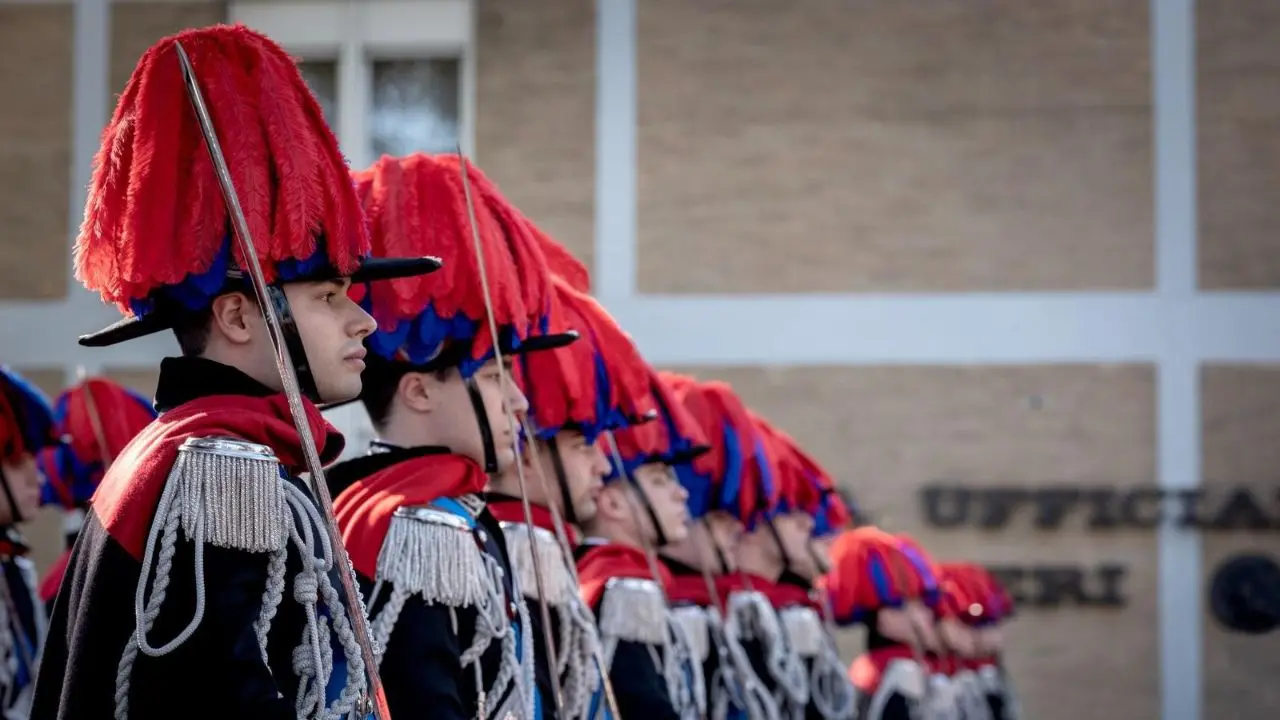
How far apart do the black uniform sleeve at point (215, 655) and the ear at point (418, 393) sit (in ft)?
5.06

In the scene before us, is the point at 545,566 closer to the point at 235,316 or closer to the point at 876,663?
the point at 235,316

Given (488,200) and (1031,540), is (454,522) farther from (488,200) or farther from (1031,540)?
(1031,540)

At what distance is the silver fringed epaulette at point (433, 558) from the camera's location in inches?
153

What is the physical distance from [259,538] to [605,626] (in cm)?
285

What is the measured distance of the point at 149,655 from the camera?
277 centimetres

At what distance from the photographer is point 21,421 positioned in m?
7.26

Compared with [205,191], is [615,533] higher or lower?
lower

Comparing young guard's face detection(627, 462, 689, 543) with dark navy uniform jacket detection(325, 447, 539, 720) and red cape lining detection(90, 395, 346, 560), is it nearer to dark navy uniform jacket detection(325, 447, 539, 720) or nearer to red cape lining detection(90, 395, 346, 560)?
dark navy uniform jacket detection(325, 447, 539, 720)

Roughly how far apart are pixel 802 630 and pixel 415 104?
9242mm

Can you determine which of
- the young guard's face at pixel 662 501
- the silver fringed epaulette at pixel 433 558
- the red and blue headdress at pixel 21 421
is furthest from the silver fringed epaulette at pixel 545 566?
the red and blue headdress at pixel 21 421

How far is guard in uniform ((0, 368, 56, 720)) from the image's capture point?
22.8 ft

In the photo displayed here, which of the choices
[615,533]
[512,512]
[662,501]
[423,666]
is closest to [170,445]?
[423,666]

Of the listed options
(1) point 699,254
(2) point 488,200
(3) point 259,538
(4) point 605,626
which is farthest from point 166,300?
(1) point 699,254

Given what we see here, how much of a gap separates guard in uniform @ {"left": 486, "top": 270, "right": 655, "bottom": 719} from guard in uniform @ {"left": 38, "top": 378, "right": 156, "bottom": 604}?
9.49 feet
